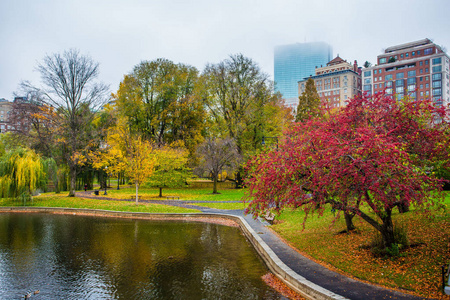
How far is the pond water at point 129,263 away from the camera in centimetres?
866

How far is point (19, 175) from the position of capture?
24.9 m

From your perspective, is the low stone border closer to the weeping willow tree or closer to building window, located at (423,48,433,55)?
the weeping willow tree

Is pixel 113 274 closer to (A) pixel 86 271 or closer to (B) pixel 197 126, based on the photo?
(A) pixel 86 271

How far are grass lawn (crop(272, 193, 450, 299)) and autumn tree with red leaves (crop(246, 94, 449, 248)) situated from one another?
0.90m

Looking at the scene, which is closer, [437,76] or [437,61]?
[437,61]

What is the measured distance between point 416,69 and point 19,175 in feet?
322

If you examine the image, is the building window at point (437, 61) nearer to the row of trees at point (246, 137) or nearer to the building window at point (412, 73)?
the building window at point (412, 73)

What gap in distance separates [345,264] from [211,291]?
4.17 meters

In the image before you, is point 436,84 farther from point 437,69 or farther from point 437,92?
point 437,69

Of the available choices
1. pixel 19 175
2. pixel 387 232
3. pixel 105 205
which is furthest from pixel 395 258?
pixel 19 175

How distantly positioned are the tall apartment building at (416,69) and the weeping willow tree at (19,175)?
83.5 metres

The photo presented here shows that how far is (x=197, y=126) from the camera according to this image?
46.9 meters

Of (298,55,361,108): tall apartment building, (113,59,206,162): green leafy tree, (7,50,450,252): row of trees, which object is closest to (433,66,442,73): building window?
(298,55,361,108): tall apartment building

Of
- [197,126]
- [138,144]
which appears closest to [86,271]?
[138,144]
